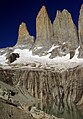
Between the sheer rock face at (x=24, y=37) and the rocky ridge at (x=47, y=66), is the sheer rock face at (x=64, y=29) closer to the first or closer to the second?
the rocky ridge at (x=47, y=66)

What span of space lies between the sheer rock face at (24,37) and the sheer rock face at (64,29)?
17.5m

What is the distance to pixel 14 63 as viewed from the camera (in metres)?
144

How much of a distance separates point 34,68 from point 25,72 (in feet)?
18.4

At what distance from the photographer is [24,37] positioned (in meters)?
184

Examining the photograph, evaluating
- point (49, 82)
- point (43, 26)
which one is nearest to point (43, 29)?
point (43, 26)

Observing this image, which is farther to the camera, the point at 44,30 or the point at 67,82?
the point at 44,30

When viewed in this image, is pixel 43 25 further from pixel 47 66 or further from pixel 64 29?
pixel 47 66

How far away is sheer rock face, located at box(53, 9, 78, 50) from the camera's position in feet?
553

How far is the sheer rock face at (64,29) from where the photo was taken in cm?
16862

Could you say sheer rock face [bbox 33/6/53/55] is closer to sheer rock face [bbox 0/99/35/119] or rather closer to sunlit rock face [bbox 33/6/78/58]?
sunlit rock face [bbox 33/6/78/58]

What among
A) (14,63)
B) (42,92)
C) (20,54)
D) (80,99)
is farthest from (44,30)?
(80,99)

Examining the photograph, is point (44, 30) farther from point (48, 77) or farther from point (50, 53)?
point (48, 77)

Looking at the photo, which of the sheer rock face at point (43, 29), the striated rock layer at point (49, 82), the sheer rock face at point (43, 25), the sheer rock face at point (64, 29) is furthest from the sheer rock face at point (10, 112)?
the sheer rock face at point (43, 25)

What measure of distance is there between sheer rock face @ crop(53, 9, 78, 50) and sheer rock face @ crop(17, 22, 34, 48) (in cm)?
1755
